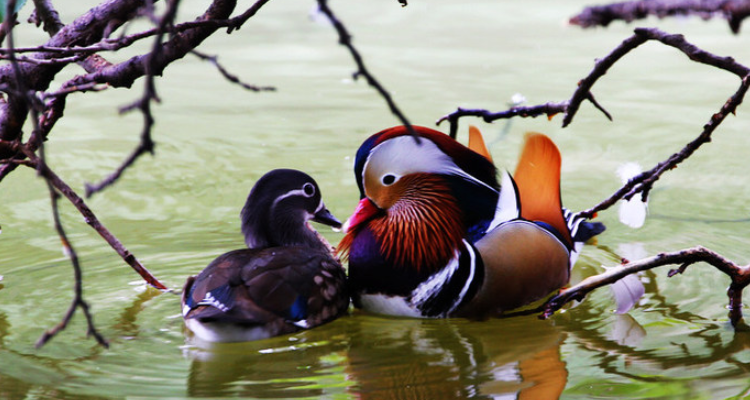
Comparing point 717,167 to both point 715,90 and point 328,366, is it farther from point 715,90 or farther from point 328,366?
point 328,366

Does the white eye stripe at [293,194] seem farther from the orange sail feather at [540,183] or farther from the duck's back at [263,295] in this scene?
the orange sail feather at [540,183]

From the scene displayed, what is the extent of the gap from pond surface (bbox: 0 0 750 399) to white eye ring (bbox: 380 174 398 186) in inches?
16.5

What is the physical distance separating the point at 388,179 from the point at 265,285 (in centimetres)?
54

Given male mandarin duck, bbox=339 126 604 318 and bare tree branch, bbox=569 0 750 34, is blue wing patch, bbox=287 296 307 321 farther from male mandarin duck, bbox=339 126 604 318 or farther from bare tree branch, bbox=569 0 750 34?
bare tree branch, bbox=569 0 750 34

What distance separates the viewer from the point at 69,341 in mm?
2854

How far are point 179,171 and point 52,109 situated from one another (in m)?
2.16

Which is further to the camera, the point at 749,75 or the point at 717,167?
Result: the point at 717,167

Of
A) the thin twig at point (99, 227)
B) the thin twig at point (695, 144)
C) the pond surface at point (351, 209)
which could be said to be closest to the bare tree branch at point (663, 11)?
the pond surface at point (351, 209)

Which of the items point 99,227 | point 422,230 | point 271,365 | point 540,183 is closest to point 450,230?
point 422,230

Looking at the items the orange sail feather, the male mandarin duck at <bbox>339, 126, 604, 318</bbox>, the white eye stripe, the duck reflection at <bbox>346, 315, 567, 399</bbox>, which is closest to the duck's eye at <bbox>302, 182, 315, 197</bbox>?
the white eye stripe

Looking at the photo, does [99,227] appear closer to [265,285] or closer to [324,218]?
[265,285]

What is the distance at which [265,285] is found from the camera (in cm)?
293

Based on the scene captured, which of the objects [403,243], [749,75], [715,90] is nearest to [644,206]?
[403,243]

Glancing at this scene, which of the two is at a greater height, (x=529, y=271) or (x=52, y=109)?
(x=52, y=109)
